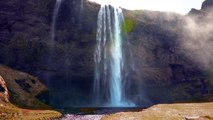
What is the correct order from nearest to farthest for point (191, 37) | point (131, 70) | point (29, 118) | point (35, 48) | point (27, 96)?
point (29, 118), point (27, 96), point (35, 48), point (131, 70), point (191, 37)

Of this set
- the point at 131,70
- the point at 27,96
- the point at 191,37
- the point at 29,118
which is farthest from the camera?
the point at 191,37

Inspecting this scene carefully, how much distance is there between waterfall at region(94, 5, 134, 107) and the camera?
158500 mm

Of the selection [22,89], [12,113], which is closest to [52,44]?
[22,89]

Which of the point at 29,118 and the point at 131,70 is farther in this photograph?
the point at 131,70

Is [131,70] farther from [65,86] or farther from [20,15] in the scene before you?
[20,15]

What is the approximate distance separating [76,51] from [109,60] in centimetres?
1406

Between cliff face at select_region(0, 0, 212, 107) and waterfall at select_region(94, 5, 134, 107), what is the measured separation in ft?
9.48

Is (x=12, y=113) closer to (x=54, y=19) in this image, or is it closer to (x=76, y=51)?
(x=76, y=51)

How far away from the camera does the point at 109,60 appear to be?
164 m

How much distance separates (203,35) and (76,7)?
227ft

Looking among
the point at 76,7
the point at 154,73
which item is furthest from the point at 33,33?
→ the point at 154,73

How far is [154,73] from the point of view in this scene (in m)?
178

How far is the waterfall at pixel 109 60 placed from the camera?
158500 millimetres

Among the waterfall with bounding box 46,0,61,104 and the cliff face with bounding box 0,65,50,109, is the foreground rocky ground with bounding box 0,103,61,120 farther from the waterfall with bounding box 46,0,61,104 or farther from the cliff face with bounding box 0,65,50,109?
the waterfall with bounding box 46,0,61,104
